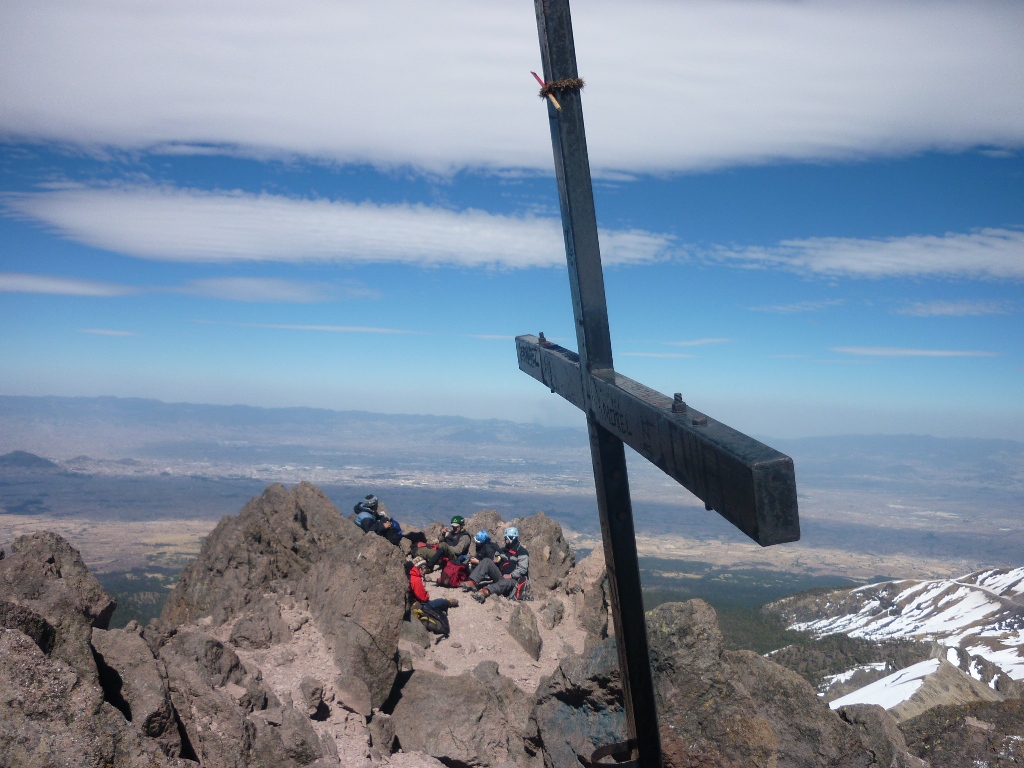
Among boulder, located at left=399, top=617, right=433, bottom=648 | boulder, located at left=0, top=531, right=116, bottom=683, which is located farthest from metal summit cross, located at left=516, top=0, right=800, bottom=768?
boulder, located at left=399, top=617, right=433, bottom=648

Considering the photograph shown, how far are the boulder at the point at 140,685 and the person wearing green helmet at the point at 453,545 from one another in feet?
38.1

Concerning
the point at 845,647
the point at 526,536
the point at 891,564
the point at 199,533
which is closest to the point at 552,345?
the point at 526,536

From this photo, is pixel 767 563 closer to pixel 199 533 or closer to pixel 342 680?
pixel 199 533

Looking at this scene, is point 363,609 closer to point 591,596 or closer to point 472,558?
point 472,558

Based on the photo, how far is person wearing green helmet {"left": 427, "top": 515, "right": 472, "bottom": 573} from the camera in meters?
18.1

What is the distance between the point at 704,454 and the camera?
259 centimetres

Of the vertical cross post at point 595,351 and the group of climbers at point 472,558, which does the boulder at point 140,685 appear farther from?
the group of climbers at point 472,558

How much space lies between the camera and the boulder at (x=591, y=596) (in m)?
16.3

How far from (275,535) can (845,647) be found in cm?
3845

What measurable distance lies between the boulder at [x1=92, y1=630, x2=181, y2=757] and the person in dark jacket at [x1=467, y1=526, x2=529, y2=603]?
33.0ft

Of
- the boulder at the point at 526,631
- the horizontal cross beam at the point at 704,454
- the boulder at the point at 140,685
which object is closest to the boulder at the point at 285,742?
the boulder at the point at 140,685

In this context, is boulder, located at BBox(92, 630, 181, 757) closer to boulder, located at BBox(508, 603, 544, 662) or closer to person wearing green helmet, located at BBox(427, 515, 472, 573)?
boulder, located at BBox(508, 603, 544, 662)

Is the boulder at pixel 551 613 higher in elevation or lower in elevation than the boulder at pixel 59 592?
lower

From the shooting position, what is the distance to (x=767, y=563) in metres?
153
